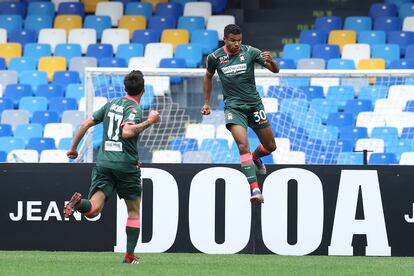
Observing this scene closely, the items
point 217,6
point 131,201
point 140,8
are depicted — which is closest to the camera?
point 131,201

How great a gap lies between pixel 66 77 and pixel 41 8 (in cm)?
291

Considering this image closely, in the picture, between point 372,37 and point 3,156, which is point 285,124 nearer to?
point 3,156

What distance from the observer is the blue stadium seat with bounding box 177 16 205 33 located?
20047mm

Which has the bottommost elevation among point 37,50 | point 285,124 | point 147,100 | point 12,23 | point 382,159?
point 382,159

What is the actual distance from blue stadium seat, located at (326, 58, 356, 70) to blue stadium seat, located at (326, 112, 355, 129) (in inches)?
112

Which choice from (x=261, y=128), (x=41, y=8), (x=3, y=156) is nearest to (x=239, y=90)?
(x=261, y=128)

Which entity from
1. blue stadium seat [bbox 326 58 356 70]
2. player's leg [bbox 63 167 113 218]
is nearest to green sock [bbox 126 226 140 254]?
player's leg [bbox 63 167 113 218]

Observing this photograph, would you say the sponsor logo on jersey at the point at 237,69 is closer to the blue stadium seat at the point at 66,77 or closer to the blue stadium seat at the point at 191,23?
the blue stadium seat at the point at 66,77

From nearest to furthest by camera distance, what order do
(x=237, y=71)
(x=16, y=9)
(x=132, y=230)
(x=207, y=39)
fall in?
(x=132, y=230)
(x=237, y=71)
(x=207, y=39)
(x=16, y=9)

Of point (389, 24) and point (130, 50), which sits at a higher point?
point (389, 24)

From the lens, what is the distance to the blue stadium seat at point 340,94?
15.6 meters

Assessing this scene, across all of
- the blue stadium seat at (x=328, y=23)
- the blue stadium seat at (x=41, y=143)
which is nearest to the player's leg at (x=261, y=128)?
the blue stadium seat at (x=41, y=143)

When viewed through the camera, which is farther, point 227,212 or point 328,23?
point 328,23

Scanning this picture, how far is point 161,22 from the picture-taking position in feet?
66.8
